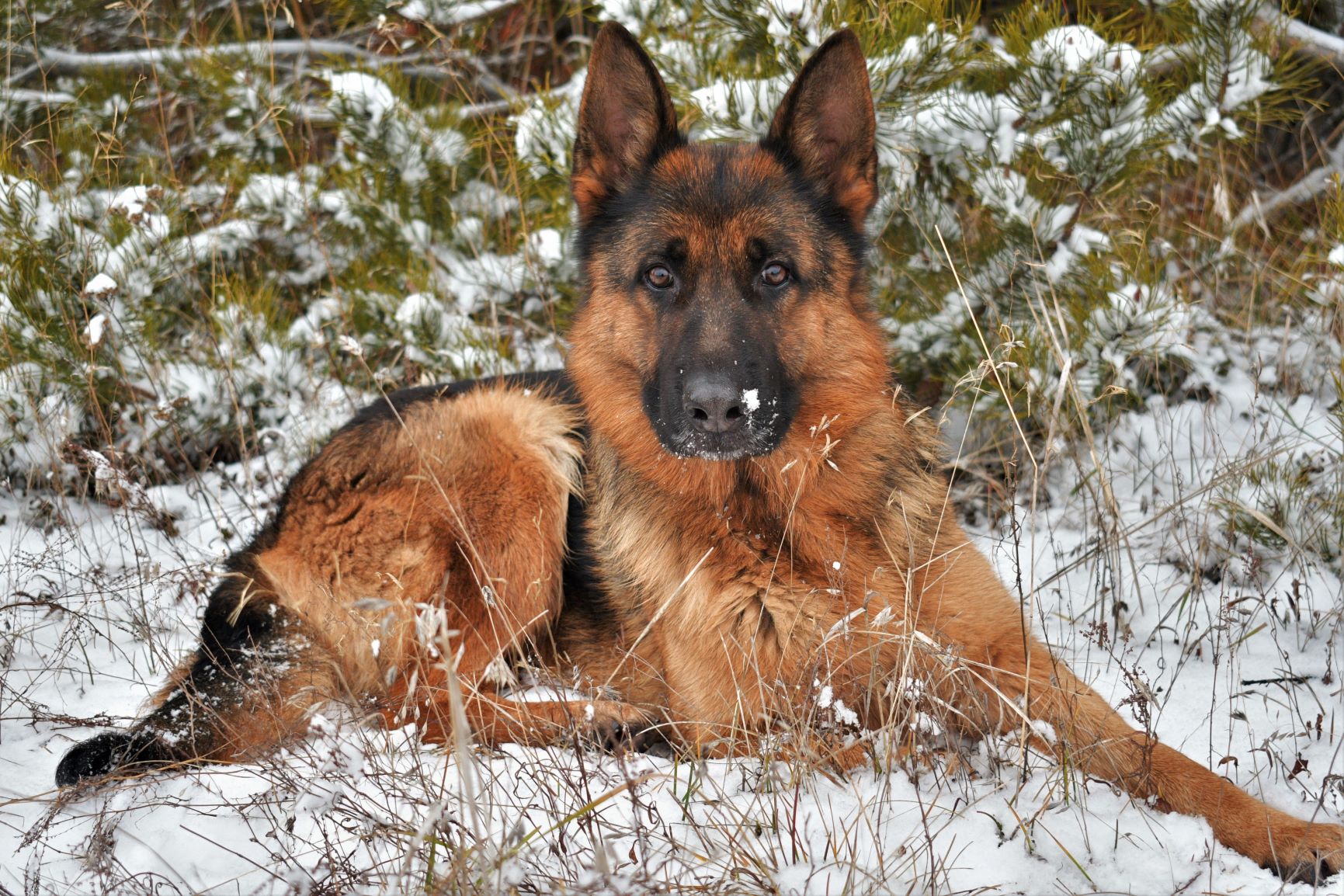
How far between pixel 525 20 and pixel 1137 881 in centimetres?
563

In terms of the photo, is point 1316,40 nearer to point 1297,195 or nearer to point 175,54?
point 1297,195

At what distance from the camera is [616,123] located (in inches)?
132

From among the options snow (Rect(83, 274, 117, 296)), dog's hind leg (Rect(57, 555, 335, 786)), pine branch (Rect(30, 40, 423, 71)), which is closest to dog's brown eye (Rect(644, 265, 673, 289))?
dog's hind leg (Rect(57, 555, 335, 786))

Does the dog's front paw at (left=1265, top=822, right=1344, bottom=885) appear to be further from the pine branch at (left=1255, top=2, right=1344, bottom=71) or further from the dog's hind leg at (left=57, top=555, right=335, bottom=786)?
the pine branch at (left=1255, top=2, right=1344, bottom=71)

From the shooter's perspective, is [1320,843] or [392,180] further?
[392,180]

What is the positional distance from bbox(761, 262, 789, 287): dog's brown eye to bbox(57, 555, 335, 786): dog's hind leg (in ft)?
6.19

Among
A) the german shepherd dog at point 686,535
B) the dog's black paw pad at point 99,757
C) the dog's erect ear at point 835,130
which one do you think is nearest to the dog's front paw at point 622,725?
the german shepherd dog at point 686,535

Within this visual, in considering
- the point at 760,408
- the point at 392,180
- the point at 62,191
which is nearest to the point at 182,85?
the point at 62,191

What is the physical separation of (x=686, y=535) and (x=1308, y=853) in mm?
1795

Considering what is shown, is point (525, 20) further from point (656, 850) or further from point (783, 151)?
point (656, 850)

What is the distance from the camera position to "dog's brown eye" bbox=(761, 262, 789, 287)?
3.17 m

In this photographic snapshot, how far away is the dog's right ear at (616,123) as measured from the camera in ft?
10.4

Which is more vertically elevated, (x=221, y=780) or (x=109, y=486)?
(x=109, y=486)

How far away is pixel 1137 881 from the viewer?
7.81 ft
